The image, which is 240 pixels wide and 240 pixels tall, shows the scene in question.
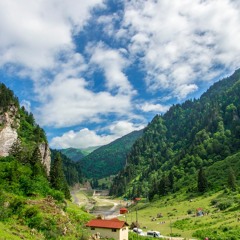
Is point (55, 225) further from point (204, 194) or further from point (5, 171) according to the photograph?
point (204, 194)

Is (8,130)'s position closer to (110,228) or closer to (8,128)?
(8,128)

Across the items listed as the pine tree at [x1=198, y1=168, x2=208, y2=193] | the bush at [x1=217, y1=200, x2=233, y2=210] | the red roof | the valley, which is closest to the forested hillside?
the red roof

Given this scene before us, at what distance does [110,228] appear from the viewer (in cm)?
6338

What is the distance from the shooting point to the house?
62562 millimetres

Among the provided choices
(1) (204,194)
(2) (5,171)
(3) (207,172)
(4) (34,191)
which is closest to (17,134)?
(2) (5,171)

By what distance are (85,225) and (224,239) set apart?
2967 cm

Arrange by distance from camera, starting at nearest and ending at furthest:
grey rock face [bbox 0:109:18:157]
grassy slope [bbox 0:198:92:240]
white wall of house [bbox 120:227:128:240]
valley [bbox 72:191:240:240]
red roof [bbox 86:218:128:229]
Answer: grassy slope [bbox 0:198:92:240], red roof [bbox 86:218:128:229], white wall of house [bbox 120:227:128:240], valley [bbox 72:191:240:240], grey rock face [bbox 0:109:18:157]

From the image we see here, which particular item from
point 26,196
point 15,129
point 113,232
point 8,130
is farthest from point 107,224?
point 15,129

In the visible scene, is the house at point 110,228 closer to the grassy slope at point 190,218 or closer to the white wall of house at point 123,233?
the white wall of house at point 123,233

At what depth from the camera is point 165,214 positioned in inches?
4806

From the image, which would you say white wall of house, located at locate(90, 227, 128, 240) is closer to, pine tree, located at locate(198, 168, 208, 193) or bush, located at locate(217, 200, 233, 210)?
bush, located at locate(217, 200, 233, 210)

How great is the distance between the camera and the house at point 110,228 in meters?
62.6

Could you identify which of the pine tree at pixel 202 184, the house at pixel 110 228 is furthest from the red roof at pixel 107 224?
the pine tree at pixel 202 184

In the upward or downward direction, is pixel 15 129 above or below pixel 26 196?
above
